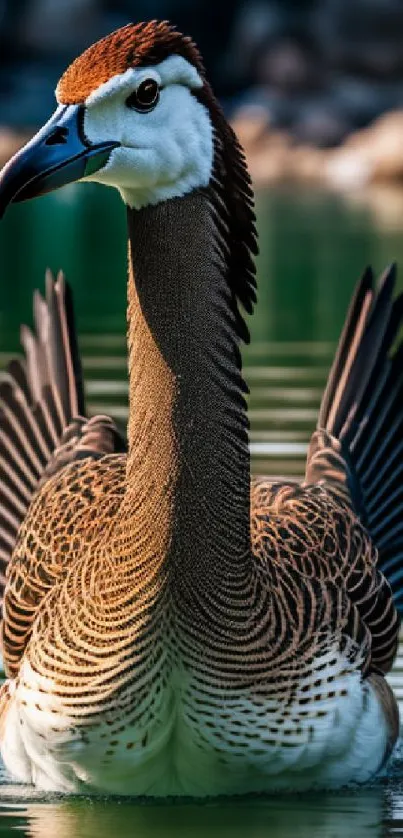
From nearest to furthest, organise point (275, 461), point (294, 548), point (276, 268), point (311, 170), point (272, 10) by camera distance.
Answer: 1. point (294, 548)
2. point (275, 461)
3. point (276, 268)
4. point (311, 170)
5. point (272, 10)

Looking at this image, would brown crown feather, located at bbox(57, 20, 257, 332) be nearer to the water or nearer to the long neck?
the long neck

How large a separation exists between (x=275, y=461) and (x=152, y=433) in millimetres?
5390

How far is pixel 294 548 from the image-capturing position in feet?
27.2

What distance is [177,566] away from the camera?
7.48m

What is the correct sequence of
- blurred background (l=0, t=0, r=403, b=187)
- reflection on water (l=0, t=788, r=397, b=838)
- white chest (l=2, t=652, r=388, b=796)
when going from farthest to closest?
blurred background (l=0, t=0, r=403, b=187) < reflection on water (l=0, t=788, r=397, b=838) < white chest (l=2, t=652, r=388, b=796)

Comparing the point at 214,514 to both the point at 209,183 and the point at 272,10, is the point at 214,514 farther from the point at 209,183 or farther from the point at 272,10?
the point at 272,10

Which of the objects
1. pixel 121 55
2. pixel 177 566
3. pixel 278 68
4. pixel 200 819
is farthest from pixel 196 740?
pixel 278 68

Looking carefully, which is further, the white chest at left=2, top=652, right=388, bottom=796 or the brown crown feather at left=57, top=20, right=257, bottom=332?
the white chest at left=2, top=652, right=388, bottom=796

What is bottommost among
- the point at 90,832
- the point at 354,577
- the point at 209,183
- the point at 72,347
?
the point at 90,832

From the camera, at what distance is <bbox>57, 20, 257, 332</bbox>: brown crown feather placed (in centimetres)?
680

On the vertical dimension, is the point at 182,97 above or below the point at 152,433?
above

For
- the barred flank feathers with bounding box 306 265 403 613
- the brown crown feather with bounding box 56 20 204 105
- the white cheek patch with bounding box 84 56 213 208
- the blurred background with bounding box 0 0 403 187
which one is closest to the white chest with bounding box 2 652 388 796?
the barred flank feathers with bounding box 306 265 403 613

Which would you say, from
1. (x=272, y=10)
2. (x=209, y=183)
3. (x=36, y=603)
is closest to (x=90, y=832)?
(x=36, y=603)

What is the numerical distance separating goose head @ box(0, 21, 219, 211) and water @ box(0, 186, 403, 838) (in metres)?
2.27
